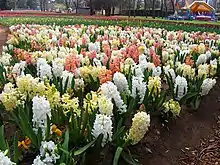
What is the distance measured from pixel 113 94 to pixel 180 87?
Answer: 1.12 m

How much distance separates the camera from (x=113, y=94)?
3338 mm

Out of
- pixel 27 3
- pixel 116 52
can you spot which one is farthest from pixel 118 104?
pixel 27 3

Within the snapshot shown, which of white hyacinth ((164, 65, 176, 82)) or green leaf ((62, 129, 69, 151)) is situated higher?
white hyacinth ((164, 65, 176, 82))

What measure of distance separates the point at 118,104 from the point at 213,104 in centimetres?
218

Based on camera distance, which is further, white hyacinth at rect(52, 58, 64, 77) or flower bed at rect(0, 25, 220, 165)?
white hyacinth at rect(52, 58, 64, 77)

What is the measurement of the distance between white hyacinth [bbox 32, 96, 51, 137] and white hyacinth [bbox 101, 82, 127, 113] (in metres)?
0.64

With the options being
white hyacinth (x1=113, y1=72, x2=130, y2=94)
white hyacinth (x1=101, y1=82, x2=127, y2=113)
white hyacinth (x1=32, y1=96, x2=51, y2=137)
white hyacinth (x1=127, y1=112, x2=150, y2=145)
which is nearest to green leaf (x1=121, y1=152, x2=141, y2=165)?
white hyacinth (x1=127, y1=112, x2=150, y2=145)

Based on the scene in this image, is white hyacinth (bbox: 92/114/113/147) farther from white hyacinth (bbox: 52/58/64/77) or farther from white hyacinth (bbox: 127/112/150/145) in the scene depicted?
white hyacinth (bbox: 52/58/64/77)

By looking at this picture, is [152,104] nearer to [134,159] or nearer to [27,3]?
[134,159]

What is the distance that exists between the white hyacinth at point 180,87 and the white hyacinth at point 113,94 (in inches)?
39.4

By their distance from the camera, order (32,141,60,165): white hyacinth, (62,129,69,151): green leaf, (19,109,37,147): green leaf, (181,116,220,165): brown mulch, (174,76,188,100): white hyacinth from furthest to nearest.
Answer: (174,76,188,100): white hyacinth
(181,116,220,165): brown mulch
(19,109,37,147): green leaf
(62,129,69,151): green leaf
(32,141,60,165): white hyacinth

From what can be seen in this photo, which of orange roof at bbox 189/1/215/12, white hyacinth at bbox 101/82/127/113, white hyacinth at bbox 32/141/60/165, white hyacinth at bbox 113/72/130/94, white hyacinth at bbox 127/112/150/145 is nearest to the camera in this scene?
white hyacinth at bbox 32/141/60/165

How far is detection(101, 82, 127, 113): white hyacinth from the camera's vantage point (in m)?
3.32

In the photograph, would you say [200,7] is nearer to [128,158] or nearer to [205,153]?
[205,153]
